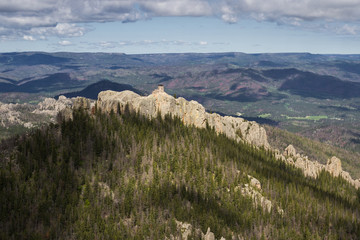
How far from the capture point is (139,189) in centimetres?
14538

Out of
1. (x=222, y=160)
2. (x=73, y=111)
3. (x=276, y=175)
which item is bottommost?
(x=276, y=175)

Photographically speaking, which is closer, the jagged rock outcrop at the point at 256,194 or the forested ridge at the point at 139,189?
the forested ridge at the point at 139,189

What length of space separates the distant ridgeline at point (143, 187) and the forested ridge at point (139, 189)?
0.46 m

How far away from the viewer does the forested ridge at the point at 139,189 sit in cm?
12581

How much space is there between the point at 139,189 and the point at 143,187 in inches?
77.6

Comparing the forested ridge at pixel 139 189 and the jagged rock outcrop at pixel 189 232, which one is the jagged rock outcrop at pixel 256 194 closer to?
the forested ridge at pixel 139 189

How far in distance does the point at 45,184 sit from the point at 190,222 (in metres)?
59.4

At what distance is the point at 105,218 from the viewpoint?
129 m

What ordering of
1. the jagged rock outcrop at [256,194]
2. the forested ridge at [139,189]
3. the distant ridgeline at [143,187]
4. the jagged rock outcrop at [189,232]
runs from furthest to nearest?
the jagged rock outcrop at [256,194]
the distant ridgeline at [143,187]
the forested ridge at [139,189]
the jagged rock outcrop at [189,232]

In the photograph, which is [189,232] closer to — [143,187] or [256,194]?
[143,187]

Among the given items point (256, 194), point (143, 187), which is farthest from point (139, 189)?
point (256, 194)

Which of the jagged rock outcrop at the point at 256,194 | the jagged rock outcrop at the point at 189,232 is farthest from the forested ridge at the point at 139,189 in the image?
the jagged rock outcrop at the point at 256,194

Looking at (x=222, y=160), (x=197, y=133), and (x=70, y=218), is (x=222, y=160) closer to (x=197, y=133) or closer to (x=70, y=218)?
(x=197, y=133)

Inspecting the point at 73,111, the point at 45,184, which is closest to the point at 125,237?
the point at 45,184
